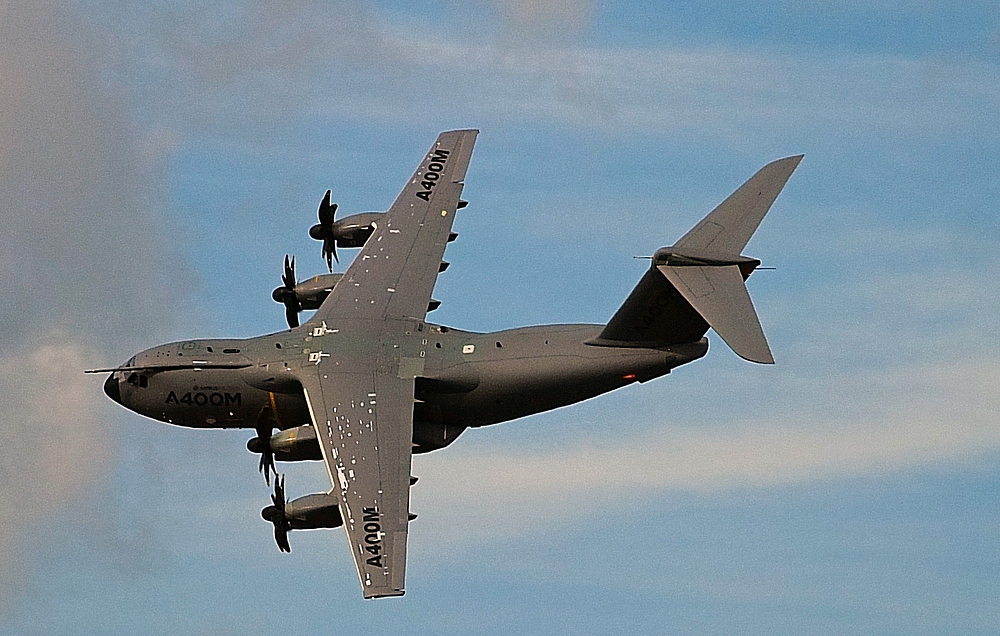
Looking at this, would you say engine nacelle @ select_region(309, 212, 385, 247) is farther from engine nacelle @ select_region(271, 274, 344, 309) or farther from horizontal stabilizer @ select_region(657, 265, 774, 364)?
horizontal stabilizer @ select_region(657, 265, 774, 364)

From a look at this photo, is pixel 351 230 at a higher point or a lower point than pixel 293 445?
higher

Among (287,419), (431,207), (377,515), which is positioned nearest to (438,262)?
(431,207)

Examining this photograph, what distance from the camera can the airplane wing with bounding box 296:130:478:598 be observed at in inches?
2717

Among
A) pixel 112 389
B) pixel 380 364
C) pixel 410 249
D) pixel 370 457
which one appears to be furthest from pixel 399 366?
pixel 112 389

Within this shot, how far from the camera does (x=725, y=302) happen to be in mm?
70562

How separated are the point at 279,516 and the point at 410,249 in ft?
43.5

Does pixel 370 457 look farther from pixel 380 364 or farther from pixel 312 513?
pixel 380 364

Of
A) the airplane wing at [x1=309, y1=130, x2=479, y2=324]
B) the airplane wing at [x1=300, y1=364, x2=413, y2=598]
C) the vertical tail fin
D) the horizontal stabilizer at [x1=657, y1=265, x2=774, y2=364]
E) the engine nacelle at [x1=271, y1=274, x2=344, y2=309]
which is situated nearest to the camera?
the airplane wing at [x1=300, y1=364, x2=413, y2=598]

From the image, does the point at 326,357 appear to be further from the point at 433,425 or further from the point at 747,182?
the point at 747,182

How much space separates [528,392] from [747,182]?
10.7m

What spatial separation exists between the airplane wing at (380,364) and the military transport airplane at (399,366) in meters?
0.07

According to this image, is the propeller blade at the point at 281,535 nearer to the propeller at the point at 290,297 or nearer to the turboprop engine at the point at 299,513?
the turboprop engine at the point at 299,513

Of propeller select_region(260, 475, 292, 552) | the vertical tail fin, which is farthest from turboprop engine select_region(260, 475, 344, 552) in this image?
the vertical tail fin

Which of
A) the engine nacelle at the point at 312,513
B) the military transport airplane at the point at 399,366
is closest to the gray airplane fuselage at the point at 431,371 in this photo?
the military transport airplane at the point at 399,366
